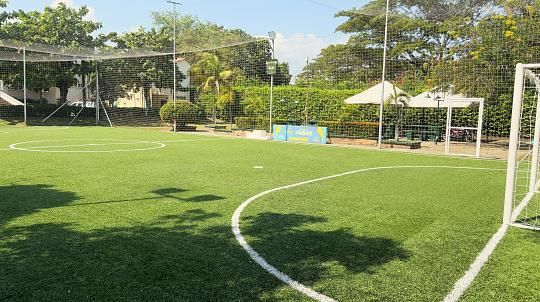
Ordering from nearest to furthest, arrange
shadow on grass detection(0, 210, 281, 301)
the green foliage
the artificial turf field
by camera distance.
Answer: shadow on grass detection(0, 210, 281, 301), the artificial turf field, the green foliage

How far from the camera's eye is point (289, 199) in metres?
6.43

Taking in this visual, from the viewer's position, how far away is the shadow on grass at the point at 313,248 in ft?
11.9

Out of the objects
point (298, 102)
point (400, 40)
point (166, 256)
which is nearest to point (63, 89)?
point (298, 102)

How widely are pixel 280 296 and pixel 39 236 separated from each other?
2.74 meters

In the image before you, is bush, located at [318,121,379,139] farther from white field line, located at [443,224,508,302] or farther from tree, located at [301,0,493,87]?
white field line, located at [443,224,508,302]

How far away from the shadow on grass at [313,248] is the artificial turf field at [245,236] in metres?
0.02

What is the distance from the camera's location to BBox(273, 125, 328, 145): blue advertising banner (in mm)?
18359

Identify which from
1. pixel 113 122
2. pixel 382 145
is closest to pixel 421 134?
pixel 382 145

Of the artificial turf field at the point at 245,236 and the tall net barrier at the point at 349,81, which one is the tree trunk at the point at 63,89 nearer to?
the tall net barrier at the point at 349,81

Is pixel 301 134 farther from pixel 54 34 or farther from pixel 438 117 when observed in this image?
pixel 54 34

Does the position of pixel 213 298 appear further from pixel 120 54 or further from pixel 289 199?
pixel 120 54

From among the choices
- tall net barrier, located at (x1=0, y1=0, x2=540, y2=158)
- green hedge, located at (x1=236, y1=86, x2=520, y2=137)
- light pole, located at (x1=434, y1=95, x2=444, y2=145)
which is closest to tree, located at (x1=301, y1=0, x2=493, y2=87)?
tall net barrier, located at (x1=0, y1=0, x2=540, y2=158)

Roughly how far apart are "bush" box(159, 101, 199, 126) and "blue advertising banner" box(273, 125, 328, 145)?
849 cm

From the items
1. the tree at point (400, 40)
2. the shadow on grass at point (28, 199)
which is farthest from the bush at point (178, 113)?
the shadow on grass at point (28, 199)
